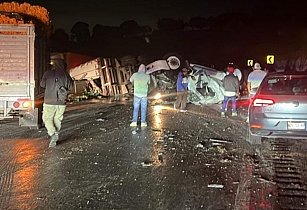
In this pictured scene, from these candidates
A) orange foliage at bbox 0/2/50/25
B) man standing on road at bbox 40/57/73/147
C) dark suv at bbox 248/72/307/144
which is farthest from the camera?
orange foliage at bbox 0/2/50/25

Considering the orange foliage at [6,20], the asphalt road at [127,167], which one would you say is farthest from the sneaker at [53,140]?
the orange foliage at [6,20]

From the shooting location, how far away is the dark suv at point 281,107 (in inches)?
372

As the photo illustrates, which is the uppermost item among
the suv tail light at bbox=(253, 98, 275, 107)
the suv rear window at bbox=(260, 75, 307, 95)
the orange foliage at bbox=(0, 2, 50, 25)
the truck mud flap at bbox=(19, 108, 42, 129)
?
the orange foliage at bbox=(0, 2, 50, 25)

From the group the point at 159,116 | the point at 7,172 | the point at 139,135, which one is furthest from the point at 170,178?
the point at 159,116

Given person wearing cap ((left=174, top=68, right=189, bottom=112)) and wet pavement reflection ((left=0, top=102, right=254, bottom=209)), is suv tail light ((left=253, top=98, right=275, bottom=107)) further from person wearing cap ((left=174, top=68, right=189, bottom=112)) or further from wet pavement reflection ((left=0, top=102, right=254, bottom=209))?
person wearing cap ((left=174, top=68, right=189, bottom=112))

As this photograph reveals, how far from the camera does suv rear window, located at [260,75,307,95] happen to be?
9.82m

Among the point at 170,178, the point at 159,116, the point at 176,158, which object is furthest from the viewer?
the point at 159,116

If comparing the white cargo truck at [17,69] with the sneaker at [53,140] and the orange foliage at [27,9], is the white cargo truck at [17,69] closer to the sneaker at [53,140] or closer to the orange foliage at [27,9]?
the orange foliage at [27,9]

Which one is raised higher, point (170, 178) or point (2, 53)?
point (2, 53)

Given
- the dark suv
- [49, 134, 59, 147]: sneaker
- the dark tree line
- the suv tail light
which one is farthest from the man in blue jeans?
the dark tree line

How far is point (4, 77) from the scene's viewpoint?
1275cm

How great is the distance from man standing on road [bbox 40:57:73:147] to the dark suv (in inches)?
153

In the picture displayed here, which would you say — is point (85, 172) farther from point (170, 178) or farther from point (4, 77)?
point (4, 77)

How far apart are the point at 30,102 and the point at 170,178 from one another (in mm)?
6099
